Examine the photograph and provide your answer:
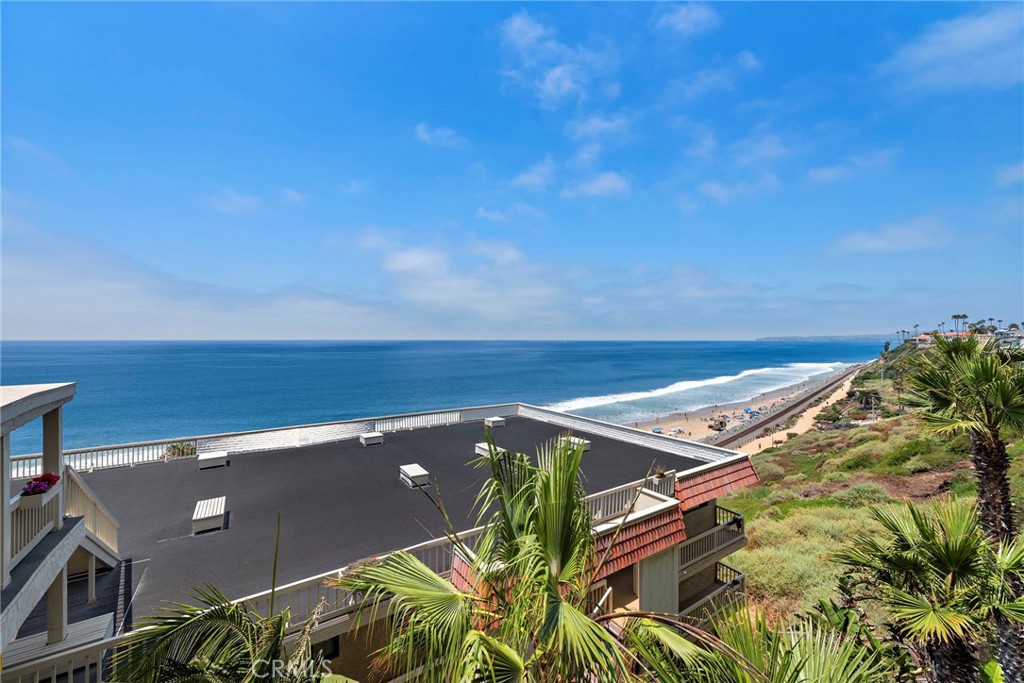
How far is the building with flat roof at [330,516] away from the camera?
5.96 metres

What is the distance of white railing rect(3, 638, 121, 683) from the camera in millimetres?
4351

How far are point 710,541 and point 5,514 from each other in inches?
505

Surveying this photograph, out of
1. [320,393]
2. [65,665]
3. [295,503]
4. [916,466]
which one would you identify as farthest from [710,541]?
[320,393]

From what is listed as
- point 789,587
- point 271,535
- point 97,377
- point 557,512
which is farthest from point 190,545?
point 97,377

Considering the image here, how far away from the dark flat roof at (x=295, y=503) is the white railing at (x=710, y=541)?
1.75m

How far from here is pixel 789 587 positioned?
12539mm

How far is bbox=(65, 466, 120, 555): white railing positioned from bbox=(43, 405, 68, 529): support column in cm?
49

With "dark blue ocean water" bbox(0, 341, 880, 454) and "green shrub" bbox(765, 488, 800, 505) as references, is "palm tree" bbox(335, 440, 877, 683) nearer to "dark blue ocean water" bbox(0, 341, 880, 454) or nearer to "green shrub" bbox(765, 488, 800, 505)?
"green shrub" bbox(765, 488, 800, 505)

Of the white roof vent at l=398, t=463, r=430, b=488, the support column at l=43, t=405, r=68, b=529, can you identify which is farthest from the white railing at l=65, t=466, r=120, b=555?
the white roof vent at l=398, t=463, r=430, b=488

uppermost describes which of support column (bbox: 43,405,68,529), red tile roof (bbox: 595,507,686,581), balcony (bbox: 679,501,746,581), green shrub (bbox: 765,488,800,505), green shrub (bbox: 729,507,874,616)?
support column (bbox: 43,405,68,529)

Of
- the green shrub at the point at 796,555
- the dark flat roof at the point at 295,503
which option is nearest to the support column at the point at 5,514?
the dark flat roof at the point at 295,503

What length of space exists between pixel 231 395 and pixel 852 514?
8231 centimetres

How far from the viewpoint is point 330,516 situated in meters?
8.69

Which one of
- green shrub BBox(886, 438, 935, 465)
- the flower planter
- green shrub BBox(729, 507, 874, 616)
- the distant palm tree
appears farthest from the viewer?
green shrub BBox(886, 438, 935, 465)
